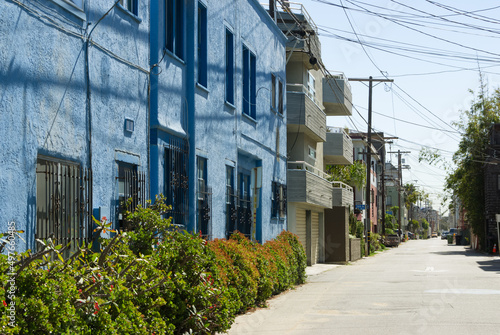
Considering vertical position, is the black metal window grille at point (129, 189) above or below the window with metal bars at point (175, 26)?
below

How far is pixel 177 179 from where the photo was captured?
13922mm

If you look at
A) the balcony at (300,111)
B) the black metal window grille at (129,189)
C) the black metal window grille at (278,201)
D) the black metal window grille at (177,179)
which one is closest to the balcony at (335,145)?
the balcony at (300,111)

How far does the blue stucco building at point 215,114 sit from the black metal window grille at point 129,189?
57 centimetres

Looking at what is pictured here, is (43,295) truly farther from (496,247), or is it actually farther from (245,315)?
(496,247)

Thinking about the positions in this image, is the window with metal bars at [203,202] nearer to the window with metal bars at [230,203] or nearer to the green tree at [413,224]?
the window with metal bars at [230,203]

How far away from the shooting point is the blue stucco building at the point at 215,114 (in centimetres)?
1354

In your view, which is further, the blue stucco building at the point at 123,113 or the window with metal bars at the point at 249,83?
the window with metal bars at the point at 249,83

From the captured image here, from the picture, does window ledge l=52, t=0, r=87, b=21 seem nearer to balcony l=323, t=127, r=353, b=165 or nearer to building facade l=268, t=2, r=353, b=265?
building facade l=268, t=2, r=353, b=265

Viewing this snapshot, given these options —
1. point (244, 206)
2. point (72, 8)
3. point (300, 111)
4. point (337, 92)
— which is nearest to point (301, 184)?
point (300, 111)

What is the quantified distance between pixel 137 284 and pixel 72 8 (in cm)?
411

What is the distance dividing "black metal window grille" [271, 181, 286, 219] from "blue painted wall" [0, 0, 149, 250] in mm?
11597

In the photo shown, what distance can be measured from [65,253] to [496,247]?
42553 millimetres

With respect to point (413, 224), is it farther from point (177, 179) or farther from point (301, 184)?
point (177, 179)

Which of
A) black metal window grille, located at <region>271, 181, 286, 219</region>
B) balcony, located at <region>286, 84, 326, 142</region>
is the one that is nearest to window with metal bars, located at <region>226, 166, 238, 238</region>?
black metal window grille, located at <region>271, 181, 286, 219</region>
